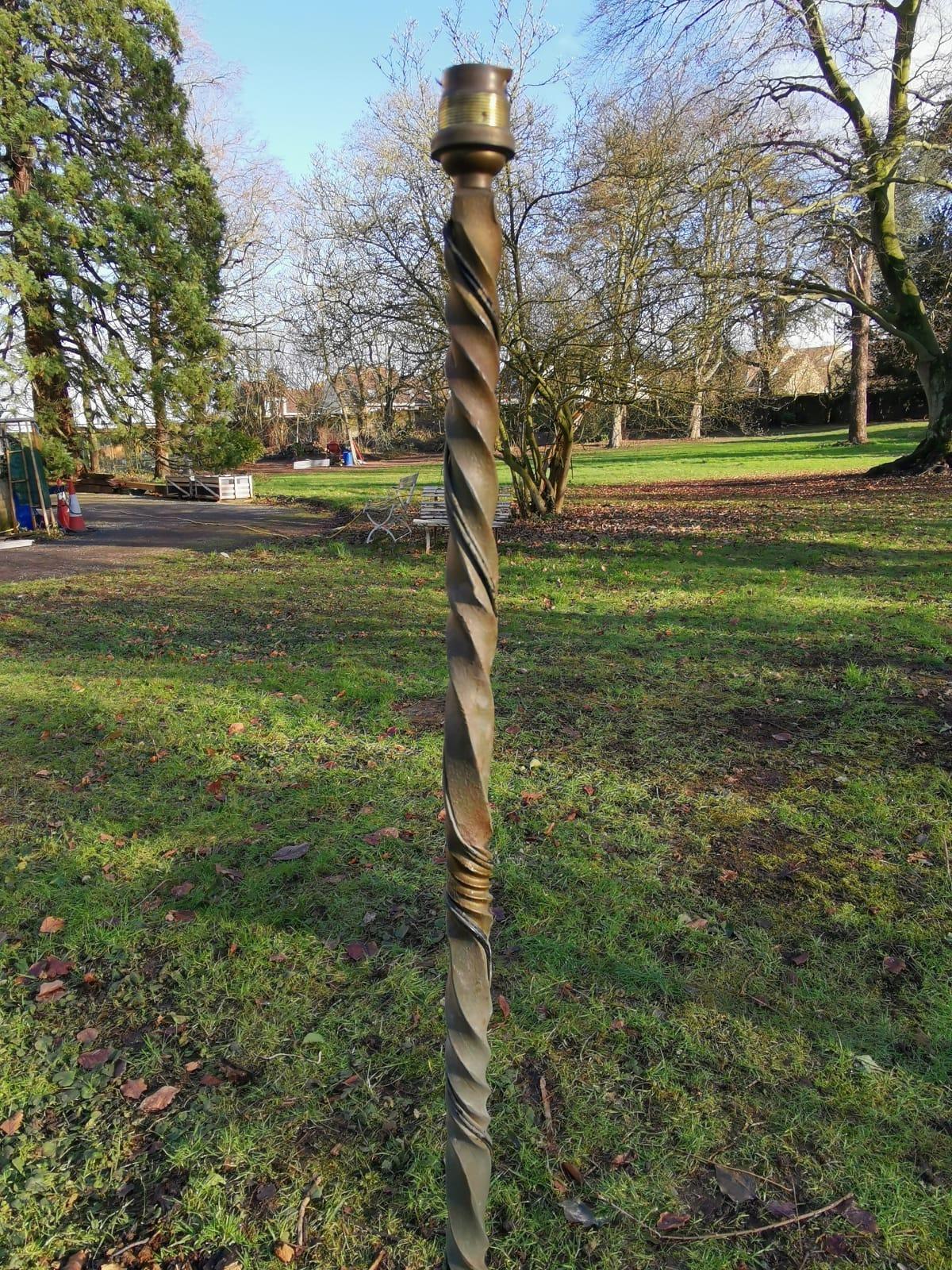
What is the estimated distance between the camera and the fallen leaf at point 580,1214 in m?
1.99

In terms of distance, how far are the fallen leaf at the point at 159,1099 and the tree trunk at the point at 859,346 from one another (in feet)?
81.1

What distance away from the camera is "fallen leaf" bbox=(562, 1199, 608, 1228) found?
1985 millimetres

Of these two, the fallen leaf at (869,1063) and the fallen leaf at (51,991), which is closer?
the fallen leaf at (869,1063)

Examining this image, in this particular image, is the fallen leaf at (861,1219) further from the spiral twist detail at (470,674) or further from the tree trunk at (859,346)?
the tree trunk at (859,346)

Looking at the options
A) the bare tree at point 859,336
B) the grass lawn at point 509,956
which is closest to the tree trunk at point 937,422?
the bare tree at point 859,336

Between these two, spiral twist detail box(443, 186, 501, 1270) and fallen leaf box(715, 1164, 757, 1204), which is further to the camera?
fallen leaf box(715, 1164, 757, 1204)

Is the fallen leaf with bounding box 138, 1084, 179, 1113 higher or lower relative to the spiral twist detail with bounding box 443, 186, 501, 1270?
lower

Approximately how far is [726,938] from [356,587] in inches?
278

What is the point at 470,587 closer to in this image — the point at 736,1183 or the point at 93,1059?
the point at 736,1183

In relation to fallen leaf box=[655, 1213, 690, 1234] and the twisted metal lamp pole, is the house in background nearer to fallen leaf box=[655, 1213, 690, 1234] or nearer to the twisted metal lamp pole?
the twisted metal lamp pole

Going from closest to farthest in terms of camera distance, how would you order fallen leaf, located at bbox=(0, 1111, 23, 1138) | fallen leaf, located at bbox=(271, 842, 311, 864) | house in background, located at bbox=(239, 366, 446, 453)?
fallen leaf, located at bbox=(0, 1111, 23, 1138) → fallen leaf, located at bbox=(271, 842, 311, 864) → house in background, located at bbox=(239, 366, 446, 453)

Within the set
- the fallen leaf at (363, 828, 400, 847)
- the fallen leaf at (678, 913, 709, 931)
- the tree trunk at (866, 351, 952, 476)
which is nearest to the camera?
the fallen leaf at (678, 913, 709, 931)

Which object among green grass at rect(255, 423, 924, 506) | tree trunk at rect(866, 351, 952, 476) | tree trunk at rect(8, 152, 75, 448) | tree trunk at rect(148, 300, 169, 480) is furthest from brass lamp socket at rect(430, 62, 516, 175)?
tree trunk at rect(148, 300, 169, 480)

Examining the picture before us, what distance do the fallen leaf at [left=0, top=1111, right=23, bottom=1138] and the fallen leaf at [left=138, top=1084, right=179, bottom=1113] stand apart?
331mm
